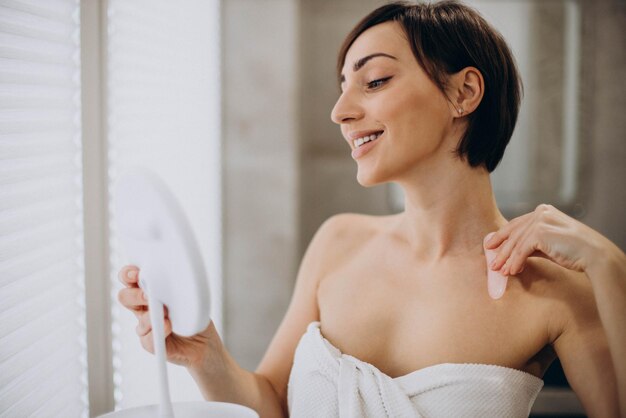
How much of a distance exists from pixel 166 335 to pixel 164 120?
0.80 meters

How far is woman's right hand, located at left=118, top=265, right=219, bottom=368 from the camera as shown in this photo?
0.82m

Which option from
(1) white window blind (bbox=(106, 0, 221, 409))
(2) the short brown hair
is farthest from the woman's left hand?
(1) white window blind (bbox=(106, 0, 221, 409))

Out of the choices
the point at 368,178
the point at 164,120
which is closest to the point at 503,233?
the point at 368,178

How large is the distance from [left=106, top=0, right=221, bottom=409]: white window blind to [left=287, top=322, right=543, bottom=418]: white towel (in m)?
0.44

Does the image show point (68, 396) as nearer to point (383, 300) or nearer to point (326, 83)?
point (383, 300)

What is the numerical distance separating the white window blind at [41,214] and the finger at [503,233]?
29.6 inches

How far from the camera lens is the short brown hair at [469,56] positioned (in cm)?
109

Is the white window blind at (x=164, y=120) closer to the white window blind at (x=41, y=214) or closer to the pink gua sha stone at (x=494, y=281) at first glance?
the white window blind at (x=41, y=214)

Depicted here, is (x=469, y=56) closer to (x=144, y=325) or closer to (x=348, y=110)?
(x=348, y=110)

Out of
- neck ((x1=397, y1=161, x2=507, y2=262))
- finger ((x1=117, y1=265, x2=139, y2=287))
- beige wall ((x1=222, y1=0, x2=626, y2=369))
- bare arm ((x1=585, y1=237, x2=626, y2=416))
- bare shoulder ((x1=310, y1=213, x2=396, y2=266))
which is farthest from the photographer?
beige wall ((x1=222, y1=0, x2=626, y2=369))

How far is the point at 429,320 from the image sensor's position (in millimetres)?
1075

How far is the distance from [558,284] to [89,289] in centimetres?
A: 86

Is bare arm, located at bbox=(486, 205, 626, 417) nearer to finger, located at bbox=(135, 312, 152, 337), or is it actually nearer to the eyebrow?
the eyebrow

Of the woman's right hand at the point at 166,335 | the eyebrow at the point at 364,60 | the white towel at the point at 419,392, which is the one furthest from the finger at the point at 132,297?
the eyebrow at the point at 364,60
